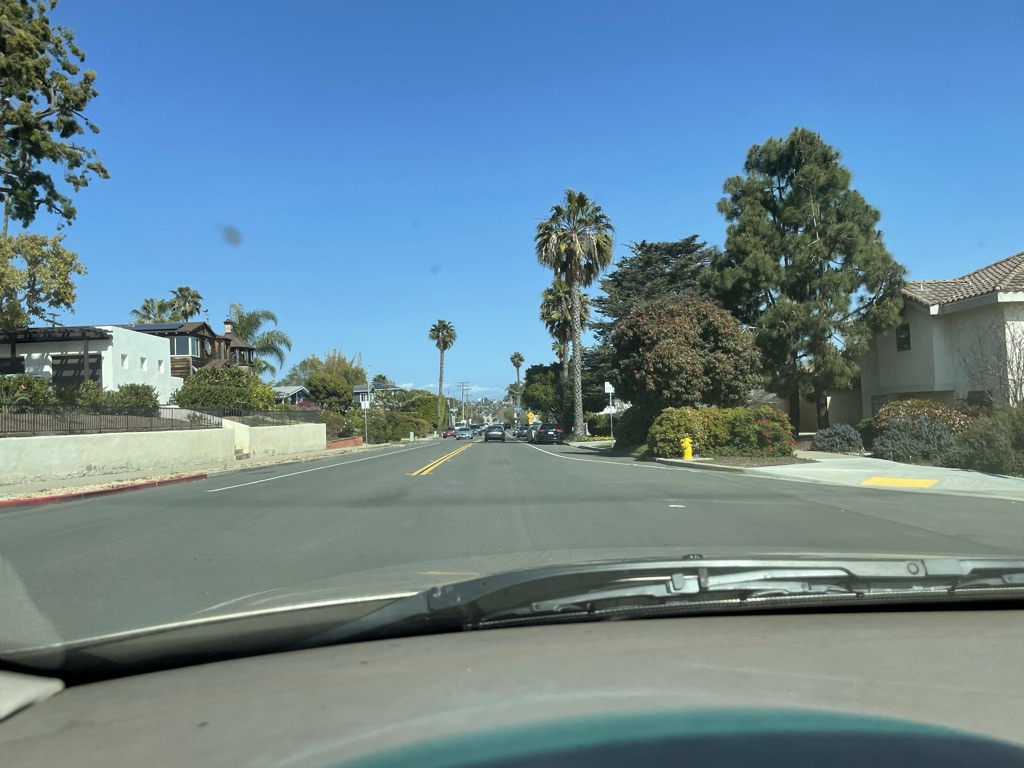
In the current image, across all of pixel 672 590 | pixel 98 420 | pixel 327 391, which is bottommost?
pixel 672 590

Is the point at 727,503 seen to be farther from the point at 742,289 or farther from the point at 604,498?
the point at 742,289

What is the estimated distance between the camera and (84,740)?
2506 mm

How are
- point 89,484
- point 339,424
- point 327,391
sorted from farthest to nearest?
point 327,391, point 339,424, point 89,484

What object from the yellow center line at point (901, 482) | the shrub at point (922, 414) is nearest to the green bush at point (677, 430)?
the shrub at point (922, 414)

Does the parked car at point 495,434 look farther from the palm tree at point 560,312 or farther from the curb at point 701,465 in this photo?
the curb at point 701,465

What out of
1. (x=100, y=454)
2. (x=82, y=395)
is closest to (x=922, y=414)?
(x=100, y=454)

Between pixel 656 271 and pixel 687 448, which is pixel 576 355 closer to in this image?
pixel 656 271

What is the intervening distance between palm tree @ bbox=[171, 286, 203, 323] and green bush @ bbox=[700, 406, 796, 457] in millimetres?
57106

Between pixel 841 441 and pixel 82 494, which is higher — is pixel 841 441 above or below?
above

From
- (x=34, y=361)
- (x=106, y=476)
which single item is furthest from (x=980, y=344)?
(x=34, y=361)

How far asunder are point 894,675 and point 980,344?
2338 centimetres

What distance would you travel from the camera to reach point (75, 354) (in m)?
38.7

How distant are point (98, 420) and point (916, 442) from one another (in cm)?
2364

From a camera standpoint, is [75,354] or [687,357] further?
[75,354]
